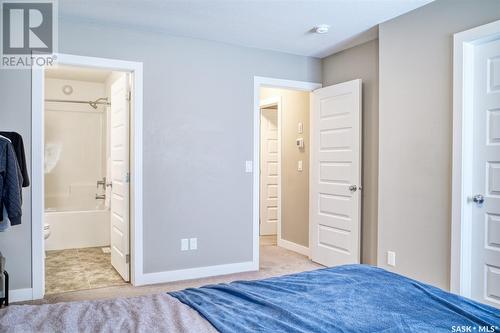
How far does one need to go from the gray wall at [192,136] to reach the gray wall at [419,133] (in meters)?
1.42

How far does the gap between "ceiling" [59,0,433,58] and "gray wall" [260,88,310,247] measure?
1230 mm

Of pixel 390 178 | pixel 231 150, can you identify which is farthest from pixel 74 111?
pixel 390 178

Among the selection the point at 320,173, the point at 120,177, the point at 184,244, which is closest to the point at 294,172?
the point at 320,173

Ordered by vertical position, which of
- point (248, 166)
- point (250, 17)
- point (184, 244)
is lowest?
point (184, 244)

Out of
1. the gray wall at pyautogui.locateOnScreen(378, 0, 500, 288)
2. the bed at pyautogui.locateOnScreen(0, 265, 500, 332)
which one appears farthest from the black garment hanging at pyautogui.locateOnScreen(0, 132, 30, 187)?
the gray wall at pyautogui.locateOnScreen(378, 0, 500, 288)

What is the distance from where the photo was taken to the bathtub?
199 inches

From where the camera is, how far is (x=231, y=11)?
10.1ft

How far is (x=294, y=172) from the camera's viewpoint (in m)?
5.07

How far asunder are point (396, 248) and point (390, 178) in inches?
25.4

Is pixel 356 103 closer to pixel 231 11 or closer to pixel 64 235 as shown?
pixel 231 11

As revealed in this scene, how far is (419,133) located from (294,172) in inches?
85.3

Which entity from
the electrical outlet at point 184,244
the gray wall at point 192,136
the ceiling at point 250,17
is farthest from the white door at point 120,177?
the ceiling at point 250,17

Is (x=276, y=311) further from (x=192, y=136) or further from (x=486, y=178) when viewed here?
(x=192, y=136)

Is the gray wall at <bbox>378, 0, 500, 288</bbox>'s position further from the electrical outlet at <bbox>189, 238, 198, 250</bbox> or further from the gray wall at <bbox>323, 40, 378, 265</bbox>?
the electrical outlet at <bbox>189, 238, 198, 250</bbox>
